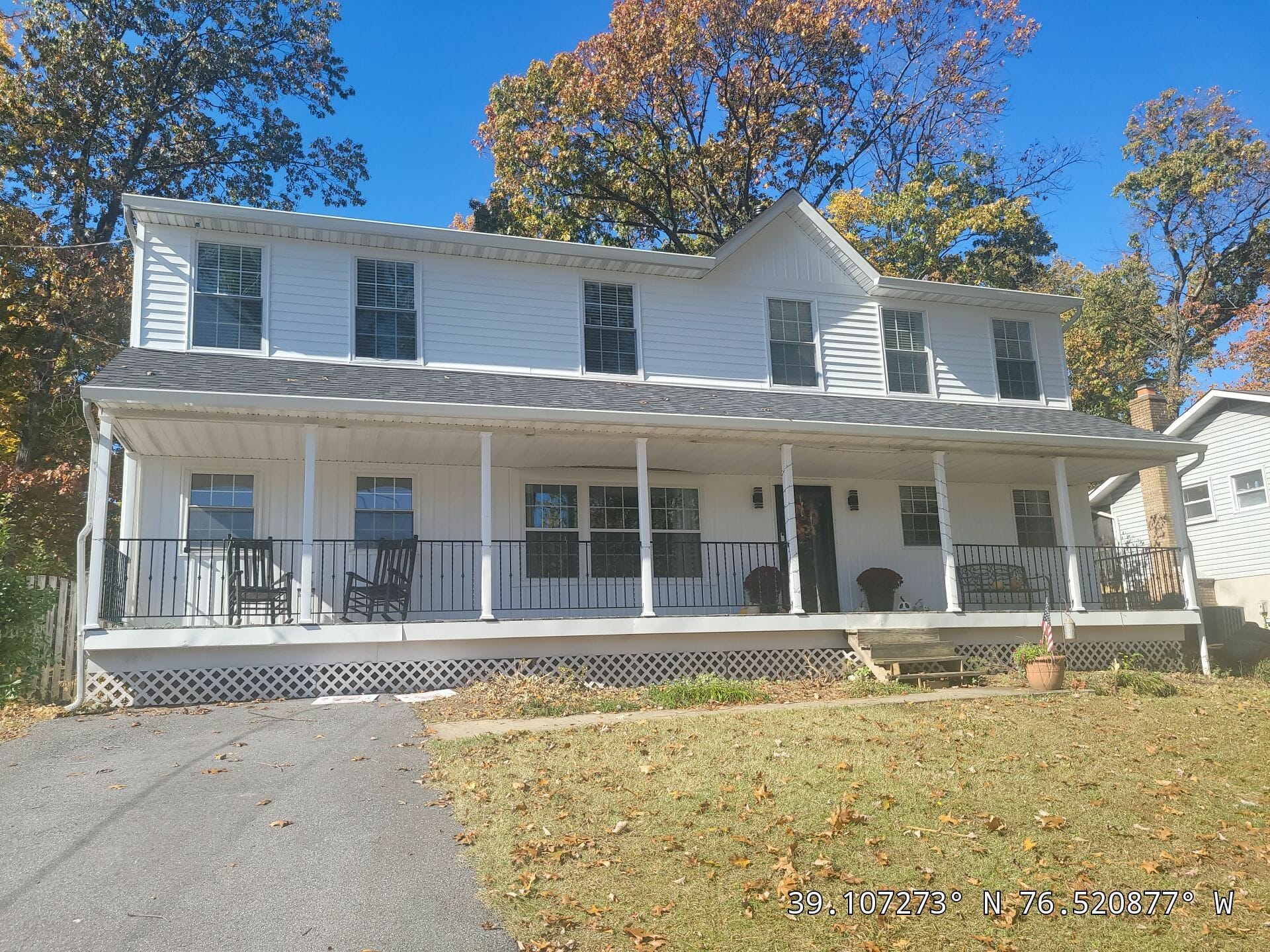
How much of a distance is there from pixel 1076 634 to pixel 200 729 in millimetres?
Answer: 11788

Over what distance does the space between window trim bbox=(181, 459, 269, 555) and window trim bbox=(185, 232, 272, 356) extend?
149cm

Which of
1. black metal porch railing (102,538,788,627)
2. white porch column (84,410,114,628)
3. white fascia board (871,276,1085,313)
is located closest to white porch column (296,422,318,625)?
black metal porch railing (102,538,788,627)

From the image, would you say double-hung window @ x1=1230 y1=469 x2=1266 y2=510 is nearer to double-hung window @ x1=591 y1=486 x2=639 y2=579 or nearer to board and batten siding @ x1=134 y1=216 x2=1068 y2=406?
board and batten siding @ x1=134 y1=216 x2=1068 y2=406

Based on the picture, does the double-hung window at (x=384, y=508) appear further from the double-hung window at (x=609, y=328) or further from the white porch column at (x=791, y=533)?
the white porch column at (x=791, y=533)

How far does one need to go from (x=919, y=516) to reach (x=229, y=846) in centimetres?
1268

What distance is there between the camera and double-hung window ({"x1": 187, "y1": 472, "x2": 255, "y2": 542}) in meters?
12.4

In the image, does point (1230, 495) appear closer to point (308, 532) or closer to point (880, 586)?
point (880, 586)

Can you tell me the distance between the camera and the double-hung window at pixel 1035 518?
54.3 ft

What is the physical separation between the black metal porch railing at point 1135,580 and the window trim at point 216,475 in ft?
40.2

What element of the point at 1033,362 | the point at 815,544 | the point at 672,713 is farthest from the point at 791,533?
the point at 1033,362

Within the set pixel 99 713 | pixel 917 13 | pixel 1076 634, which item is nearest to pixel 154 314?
pixel 99 713

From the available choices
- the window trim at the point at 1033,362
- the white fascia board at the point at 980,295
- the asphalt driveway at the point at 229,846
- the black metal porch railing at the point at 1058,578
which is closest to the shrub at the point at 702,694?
the asphalt driveway at the point at 229,846

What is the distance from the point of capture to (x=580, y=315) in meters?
14.4

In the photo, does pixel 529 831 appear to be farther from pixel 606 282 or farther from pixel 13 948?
pixel 606 282
